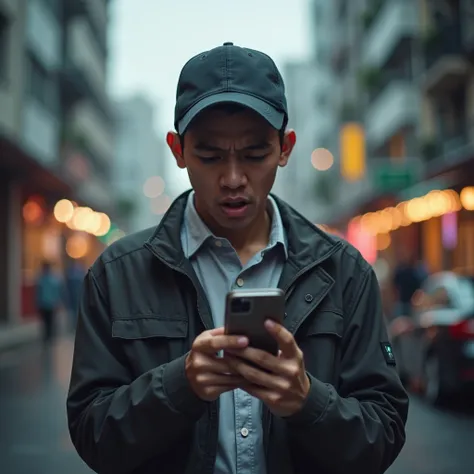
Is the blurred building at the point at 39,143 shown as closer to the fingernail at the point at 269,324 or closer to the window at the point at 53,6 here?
the window at the point at 53,6

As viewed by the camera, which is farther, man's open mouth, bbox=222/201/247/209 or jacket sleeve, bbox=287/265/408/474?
man's open mouth, bbox=222/201/247/209

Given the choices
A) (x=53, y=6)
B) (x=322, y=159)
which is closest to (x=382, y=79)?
(x=53, y=6)

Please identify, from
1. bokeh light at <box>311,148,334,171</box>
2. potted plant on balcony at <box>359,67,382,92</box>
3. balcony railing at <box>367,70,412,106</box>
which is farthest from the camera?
bokeh light at <box>311,148,334,171</box>

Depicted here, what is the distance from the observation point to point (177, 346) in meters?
2.21

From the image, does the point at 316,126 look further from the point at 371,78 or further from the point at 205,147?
the point at 205,147

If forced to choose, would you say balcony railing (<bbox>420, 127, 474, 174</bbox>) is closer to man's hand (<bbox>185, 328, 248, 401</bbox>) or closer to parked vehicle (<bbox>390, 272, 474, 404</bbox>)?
parked vehicle (<bbox>390, 272, 474, 404</bbox>)

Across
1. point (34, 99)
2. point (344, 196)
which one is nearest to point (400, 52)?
point (34, 99)

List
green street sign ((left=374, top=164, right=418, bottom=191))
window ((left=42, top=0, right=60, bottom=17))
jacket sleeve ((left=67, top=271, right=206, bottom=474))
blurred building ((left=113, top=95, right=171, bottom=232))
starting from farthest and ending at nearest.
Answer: blurred building ((left=113, top=95, right=171, bottom=232))
window ((left=42, top=0, right=60, bottom=17))
green street sign ((left=374, top=164, right=418, bottom=191))
jacket sleeve ((left=67, top=271, right=206, bottom=474))

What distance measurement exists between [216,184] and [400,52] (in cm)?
3765

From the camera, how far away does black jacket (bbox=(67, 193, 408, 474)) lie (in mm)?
2061

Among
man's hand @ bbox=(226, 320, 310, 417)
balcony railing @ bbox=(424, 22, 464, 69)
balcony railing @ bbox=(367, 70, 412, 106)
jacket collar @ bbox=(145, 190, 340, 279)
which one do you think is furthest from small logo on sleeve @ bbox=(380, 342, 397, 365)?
balcony railing @ bbox=(367, 70, 412, 106)

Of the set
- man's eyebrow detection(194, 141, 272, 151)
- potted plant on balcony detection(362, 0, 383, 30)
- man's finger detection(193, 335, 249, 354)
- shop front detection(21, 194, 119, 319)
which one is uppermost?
potted plant on balcony detection(362, 0, 383, 30)

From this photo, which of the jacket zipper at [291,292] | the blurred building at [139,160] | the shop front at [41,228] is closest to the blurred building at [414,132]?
the shop front at [41,228]

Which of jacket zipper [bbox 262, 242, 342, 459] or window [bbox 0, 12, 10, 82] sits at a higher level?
window [bbox 0, 12, 10, 82]
